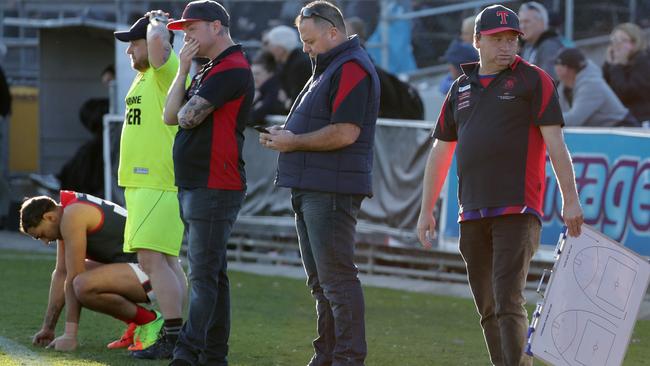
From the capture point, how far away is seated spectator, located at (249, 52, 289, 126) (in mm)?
13492

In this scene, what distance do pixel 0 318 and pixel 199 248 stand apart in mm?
2924

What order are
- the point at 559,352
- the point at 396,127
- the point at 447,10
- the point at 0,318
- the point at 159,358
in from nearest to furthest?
the point at 559,352
the point at 159,358
the point at 0,318
the point at 396,127
the point at 447,10

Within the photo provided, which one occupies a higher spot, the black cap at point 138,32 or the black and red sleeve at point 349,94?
the black cap at point 138,32

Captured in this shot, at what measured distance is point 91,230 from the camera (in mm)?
8023

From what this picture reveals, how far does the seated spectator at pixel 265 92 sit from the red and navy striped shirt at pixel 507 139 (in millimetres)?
6910

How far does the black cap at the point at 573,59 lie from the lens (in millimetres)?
11609

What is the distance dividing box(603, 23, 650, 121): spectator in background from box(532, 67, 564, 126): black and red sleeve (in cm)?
648

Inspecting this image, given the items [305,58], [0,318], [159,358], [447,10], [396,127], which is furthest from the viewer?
[447,10]

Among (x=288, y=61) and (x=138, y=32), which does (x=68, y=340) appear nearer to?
(x=138, y=32)

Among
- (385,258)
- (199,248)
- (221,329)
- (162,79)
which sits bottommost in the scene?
(385,258)

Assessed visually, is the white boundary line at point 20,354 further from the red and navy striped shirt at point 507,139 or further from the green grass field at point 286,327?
the red and navy striped shirt at point 507,139

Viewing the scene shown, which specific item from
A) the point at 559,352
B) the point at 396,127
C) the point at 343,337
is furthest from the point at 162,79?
the point at 396,127

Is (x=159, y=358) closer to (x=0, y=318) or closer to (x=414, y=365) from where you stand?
(x=414, y=365)

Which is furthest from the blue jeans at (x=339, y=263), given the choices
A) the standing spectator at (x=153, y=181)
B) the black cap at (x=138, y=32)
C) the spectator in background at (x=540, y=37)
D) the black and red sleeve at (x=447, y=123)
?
the spectator in background at (x=540, y=37)
